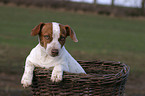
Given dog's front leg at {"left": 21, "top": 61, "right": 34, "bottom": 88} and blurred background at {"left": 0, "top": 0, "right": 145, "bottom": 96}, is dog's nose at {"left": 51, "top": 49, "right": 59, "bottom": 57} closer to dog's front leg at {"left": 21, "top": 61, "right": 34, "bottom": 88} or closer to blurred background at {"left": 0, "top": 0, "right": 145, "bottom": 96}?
dog's front leg at {"left": 21, "top": 61, "right": 34, "bottom": 88}

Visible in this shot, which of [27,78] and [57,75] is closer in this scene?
[57,75]

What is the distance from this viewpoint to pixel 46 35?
3.12 m

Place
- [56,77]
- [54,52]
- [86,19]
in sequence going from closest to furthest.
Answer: [56,77] → [54,52] → [86,19]

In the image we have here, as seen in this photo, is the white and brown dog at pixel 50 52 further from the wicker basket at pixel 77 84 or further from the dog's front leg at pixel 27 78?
the wicker basket at pixel 77 84

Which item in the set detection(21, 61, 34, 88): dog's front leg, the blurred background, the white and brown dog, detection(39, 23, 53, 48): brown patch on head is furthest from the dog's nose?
the blurred background

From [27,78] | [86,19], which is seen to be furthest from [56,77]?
[86,19]

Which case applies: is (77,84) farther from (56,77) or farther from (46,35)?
(46,35)

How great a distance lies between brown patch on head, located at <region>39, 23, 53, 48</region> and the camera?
3125 millimetres

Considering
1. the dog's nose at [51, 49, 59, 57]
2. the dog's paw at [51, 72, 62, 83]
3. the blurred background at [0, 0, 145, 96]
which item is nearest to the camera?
the dog's paw at [51, 72, 62, 83]

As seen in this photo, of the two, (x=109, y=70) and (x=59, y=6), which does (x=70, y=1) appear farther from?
(x=109, y=70)

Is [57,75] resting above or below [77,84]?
above

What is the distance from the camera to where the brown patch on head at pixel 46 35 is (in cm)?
312

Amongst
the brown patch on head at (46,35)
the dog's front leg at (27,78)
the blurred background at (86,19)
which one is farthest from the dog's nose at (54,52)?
the blurred background at (86,19)

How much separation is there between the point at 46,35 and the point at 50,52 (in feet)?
0.65
